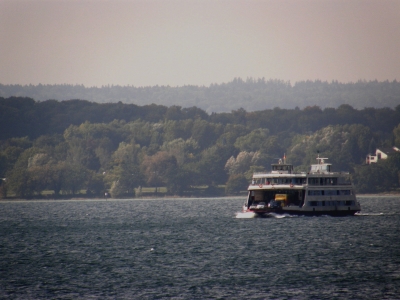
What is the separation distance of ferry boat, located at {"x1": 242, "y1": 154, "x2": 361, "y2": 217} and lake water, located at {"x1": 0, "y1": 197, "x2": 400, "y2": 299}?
6.45ft

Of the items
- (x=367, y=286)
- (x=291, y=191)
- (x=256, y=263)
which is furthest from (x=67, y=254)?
(x=291, y=191)

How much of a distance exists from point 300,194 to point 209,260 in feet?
155

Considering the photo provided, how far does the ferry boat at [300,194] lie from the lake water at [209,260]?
1967 millimetres

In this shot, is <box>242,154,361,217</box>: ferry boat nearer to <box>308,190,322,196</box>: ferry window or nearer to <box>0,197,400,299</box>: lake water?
<box>308,190,322,196</box>: ferry window

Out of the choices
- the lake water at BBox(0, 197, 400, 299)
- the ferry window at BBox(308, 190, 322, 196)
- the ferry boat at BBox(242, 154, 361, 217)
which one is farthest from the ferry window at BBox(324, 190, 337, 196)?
the lake water at BBox(0, 197, 400, 299)

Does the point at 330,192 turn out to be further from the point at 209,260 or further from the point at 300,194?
the point at 209,260

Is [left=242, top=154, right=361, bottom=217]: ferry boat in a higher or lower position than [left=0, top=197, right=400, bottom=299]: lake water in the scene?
higher

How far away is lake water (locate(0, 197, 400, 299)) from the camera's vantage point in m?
68.1

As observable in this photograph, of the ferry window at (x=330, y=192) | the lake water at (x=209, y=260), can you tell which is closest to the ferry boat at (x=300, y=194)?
the ferry window at (x=330, y=192)

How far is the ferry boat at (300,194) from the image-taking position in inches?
5039

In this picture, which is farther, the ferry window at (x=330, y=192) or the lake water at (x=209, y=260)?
the ferry window at (x=330, y=192)

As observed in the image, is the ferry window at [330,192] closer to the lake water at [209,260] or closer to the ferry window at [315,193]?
the ferry window at [315,193]

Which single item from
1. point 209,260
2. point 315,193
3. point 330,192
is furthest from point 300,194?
point 209,260

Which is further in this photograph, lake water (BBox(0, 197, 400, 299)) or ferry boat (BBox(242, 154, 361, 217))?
ferry boat (BBox(242, 154, 361, 217))
